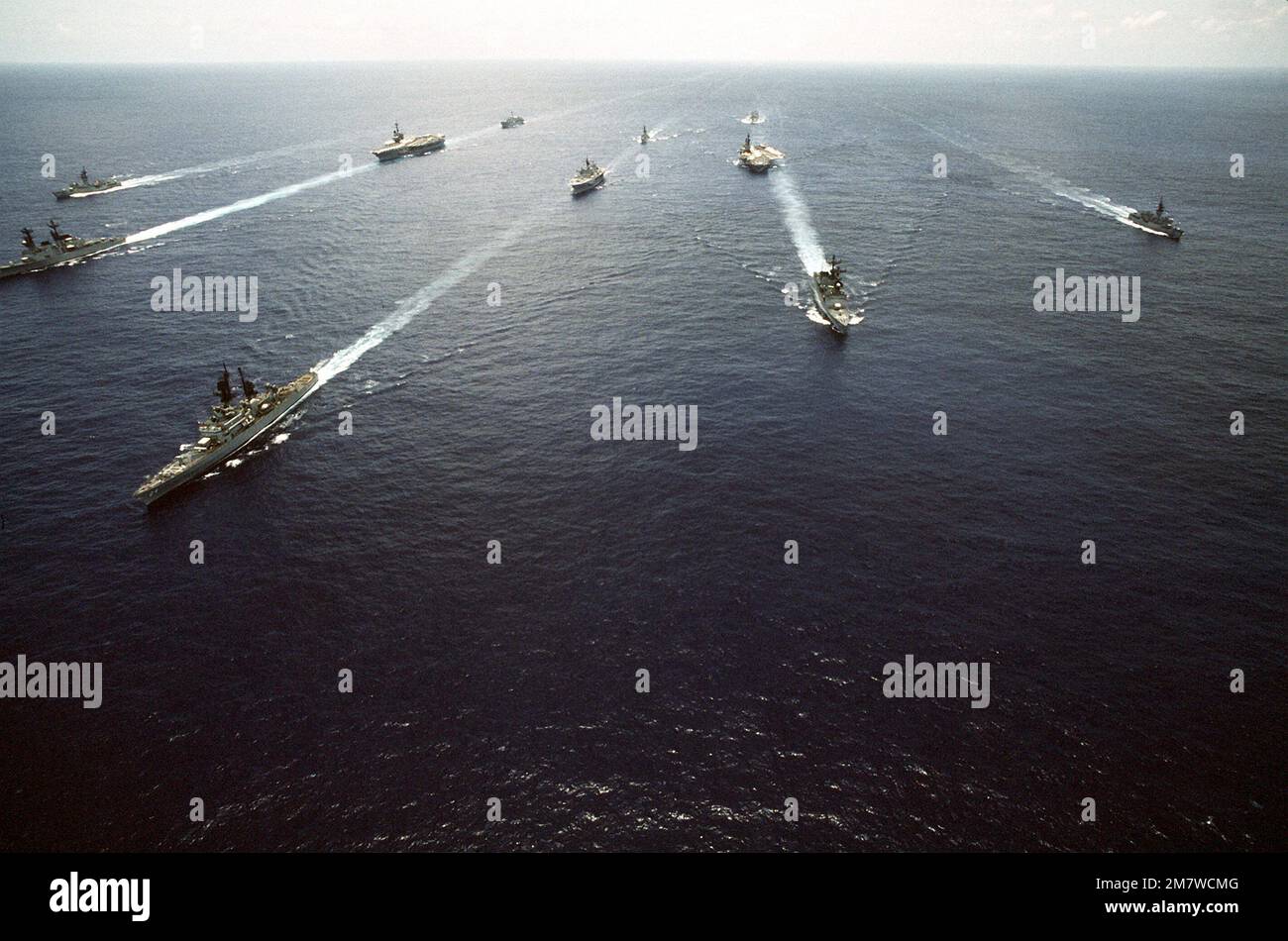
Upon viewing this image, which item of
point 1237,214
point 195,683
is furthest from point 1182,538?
point 1237,214

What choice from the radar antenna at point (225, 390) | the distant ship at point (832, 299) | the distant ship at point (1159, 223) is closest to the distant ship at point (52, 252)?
the radar antenna at point (225, 390)

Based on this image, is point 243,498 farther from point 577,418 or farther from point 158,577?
point 577,418

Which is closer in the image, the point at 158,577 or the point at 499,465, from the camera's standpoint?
the point at 158,577

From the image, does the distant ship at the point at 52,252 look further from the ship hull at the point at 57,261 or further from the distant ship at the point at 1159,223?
the distant ship at the point at 1159,223

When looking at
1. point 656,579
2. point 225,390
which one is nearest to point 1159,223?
point 656,579

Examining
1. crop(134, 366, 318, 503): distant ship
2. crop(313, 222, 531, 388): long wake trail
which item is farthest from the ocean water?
crop(134, 366, 318, 503): distant ship

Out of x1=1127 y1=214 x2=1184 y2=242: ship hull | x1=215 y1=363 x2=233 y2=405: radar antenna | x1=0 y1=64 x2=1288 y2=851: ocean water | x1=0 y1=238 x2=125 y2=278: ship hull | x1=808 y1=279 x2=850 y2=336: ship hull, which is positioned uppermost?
x1=1127 y1=214 x2=1184 y2=242: ship hull

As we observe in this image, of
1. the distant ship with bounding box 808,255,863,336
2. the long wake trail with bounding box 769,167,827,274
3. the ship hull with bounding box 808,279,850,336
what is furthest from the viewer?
the long wake trail with bounding box 769,167,827,274

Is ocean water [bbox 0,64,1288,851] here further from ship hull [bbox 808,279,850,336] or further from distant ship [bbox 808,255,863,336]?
distant ship [bbox 808,255,863,336]
